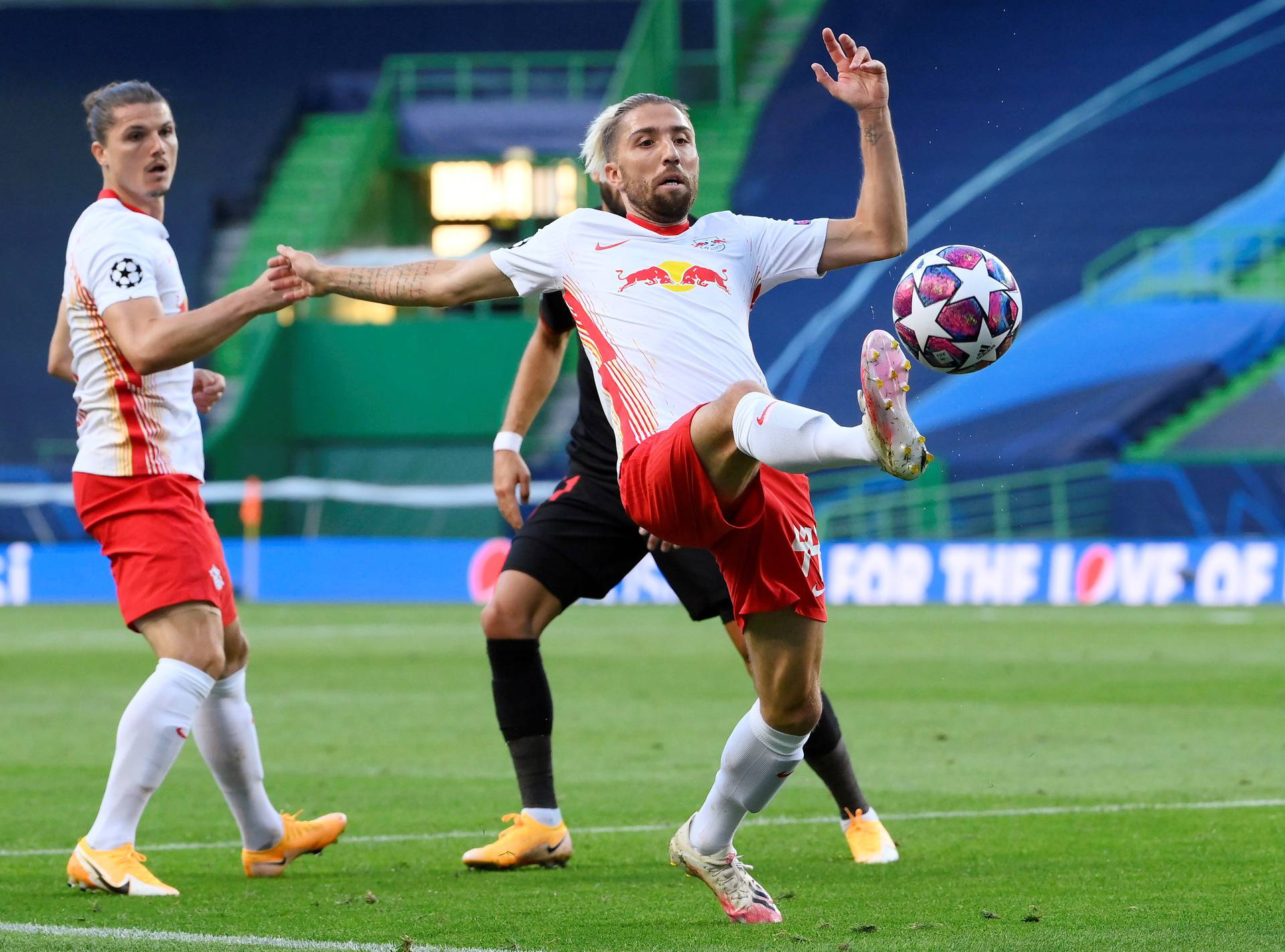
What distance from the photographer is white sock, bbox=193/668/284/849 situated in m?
5.40

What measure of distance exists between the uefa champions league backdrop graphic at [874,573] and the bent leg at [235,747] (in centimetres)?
1387

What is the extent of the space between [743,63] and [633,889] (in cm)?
2683

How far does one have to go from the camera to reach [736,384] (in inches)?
170

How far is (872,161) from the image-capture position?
16.2 ft

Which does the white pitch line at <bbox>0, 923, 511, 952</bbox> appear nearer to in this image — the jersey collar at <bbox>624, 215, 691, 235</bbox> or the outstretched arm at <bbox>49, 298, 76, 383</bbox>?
the outstretched arm at <bbox>49, 298, 76, 383</bbox>

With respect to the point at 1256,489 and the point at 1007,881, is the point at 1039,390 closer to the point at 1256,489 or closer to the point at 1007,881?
the point at 1256,489

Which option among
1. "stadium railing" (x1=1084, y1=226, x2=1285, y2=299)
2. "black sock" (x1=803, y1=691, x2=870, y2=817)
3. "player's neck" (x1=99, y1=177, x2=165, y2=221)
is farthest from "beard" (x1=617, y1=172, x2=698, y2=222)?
"stadium railing" (x1=1084, y1=226, x2=1285, y2=299)

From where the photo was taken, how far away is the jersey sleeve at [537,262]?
4918mm

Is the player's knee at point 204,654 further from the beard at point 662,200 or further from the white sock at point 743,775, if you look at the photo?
the beard at point 662,200

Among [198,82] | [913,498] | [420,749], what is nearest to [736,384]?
[420,749]

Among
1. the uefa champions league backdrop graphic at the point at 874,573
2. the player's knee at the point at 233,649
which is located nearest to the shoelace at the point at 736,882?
the player's knee at the point at 233,649

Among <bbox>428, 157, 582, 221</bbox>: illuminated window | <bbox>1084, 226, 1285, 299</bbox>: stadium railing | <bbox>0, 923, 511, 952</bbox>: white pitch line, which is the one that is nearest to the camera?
<bbox>0, 923, 511, 952</bbox>: white pitch line

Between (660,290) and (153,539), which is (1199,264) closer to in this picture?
(660,290)

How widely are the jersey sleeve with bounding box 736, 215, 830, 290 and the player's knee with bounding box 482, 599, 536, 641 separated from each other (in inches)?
53.7
